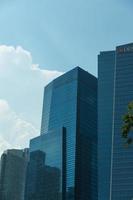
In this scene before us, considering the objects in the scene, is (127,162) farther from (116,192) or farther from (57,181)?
(57,181)

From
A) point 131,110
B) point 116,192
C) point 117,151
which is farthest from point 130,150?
point 131,110

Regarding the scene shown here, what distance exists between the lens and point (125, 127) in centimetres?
2898

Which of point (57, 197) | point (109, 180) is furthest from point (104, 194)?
point (57, 197)

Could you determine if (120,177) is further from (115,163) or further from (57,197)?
(57,197)

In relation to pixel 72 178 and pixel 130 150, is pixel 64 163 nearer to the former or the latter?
pixel 72 178

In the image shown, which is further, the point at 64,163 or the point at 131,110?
the point at 64,163

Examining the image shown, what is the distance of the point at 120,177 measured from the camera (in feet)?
629

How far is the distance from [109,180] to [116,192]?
815cm

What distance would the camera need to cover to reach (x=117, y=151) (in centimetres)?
19625

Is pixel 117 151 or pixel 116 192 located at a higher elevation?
pixel 117 151

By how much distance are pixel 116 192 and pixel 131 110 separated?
163734 mm

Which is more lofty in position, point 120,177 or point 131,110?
point 120,177

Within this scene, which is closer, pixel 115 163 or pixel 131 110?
pixel 131 110

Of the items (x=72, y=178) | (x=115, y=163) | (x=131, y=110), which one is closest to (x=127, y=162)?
(x=115, y=163)
